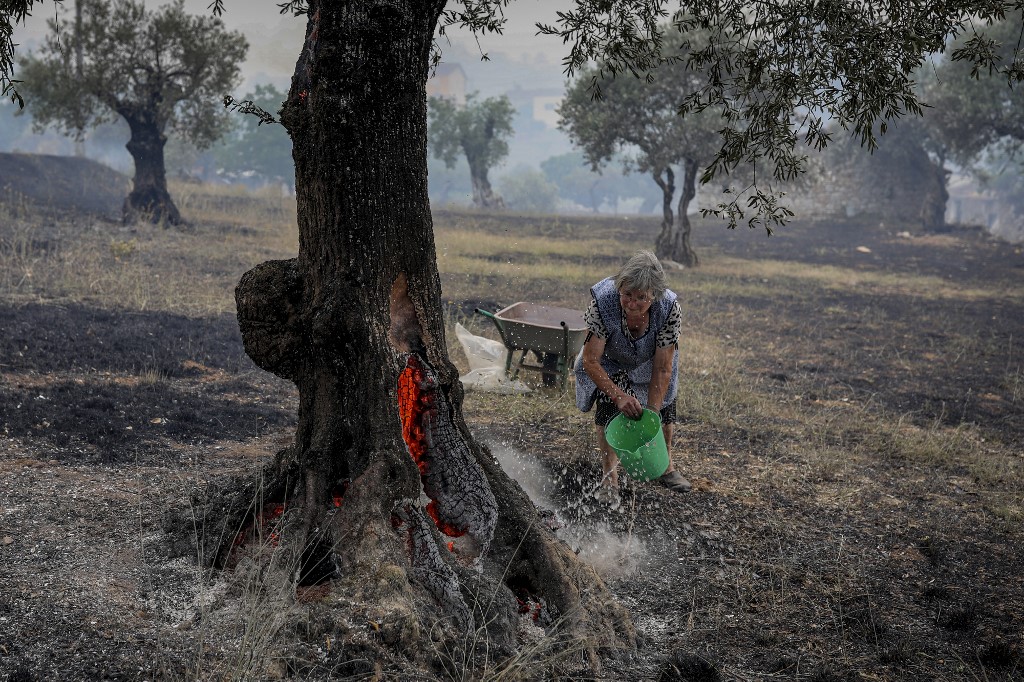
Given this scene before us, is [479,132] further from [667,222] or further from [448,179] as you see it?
[448,179]

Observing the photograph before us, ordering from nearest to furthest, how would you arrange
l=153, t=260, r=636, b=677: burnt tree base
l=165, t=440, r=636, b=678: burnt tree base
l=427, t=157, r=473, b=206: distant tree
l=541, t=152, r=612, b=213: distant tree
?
l=165, t=440, r=636, b=678: burnt tree base
l=153, t=260, r=636, b=677: burnt tree base
l=427, t=157, r=473, b=206: distant tree
l=541, t=152, r=612, b=213: distant tree

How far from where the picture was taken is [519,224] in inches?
1436

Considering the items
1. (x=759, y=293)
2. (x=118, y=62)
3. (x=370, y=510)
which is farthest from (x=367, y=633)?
(x=118, y=62)

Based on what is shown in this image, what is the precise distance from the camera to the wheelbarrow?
828 cm

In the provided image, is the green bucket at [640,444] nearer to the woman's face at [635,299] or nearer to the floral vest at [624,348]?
the floral vest at [624,348]

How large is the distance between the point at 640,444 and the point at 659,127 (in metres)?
21.8

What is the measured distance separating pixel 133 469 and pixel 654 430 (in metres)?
3.93

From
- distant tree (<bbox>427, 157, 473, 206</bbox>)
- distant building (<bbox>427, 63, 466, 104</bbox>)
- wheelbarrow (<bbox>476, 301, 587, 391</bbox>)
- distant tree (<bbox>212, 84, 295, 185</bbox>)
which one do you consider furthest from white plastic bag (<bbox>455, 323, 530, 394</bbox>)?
distant building (<bbox>427, 63, 466, 104</bbox>)

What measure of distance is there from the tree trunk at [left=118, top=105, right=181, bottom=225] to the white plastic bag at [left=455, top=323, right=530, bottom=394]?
54.8ft

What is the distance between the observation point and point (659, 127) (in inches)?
1009

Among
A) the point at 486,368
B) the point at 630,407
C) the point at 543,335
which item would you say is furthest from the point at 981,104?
the point at 630,407

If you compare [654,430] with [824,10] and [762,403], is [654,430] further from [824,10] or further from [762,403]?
[762,403]

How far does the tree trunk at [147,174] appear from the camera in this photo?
917 inches

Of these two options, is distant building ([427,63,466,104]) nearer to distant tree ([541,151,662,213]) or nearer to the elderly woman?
distant tree ([541,151,662,213])
